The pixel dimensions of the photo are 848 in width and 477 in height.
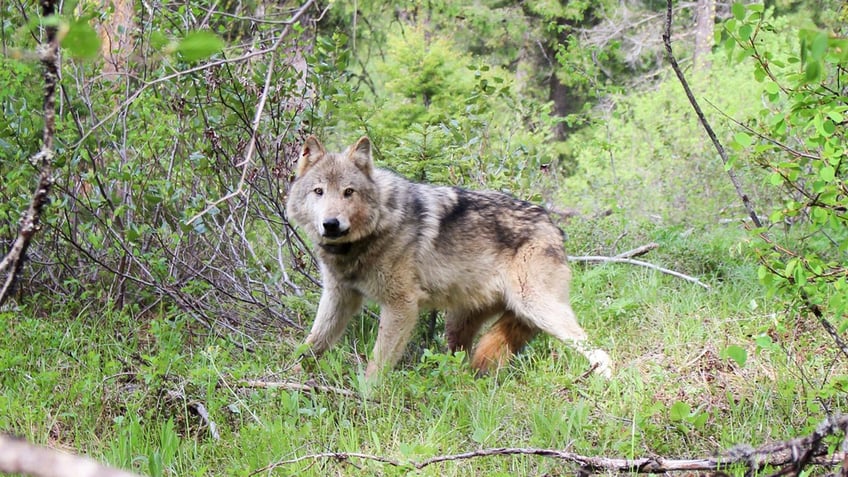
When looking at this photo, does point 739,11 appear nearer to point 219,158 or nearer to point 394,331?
point 394,331

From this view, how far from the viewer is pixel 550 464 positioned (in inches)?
151

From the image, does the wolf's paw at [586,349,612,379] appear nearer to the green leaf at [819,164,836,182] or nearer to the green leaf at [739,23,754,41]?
the green leaf at [819,164,836,182]

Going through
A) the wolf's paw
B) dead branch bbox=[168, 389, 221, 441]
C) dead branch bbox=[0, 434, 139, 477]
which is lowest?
the wolf's paw

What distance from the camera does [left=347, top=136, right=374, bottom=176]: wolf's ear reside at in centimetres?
572

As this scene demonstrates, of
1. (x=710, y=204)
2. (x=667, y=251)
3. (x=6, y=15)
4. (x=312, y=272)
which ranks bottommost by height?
(x=710, y=204)

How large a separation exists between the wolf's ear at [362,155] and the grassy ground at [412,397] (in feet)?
4.74

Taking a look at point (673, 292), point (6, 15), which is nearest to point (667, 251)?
point (673, 292)

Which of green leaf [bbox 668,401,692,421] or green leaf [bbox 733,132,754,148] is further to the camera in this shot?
green leaf [bbox 668,401,692,421]

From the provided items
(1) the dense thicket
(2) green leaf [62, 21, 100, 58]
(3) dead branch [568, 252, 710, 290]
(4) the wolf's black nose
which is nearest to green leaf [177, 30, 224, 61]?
(2) green leaf [62, 21, 100, 58]

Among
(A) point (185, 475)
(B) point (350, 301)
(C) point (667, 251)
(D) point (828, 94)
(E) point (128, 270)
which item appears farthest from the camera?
(C) point (667, 251)

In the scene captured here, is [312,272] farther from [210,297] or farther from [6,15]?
[6,15]

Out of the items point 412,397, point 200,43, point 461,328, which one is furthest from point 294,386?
point 200,43

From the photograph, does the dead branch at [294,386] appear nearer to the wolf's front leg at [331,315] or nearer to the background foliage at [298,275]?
the background foliage at [298,275]

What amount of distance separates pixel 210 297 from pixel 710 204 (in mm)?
7831
